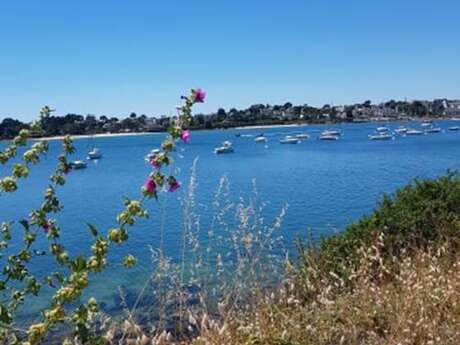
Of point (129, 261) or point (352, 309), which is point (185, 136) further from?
point (352, 309)

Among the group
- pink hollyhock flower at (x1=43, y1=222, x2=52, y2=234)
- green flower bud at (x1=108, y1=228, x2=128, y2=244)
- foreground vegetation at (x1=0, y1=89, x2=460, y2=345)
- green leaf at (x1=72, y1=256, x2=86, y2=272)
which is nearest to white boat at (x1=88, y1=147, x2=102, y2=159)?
foreground vegetation at (x1=0, y1=89, x2=460, y2=345)

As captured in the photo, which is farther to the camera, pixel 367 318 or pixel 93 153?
pixel 93 153

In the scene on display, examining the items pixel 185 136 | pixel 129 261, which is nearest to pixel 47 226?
pixel 129 261

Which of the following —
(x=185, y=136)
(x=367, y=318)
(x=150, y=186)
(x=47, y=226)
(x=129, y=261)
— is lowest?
(x=367, y=318)

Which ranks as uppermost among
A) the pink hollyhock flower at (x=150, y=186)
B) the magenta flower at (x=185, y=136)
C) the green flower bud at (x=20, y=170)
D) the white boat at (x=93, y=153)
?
the magenta flower at (x=185, y=136)

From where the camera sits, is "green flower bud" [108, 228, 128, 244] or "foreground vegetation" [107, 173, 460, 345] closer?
"green flower bud" [108, 228, 128, 244]

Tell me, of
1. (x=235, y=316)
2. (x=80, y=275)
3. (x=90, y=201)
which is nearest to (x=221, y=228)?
(x=235, y=316)

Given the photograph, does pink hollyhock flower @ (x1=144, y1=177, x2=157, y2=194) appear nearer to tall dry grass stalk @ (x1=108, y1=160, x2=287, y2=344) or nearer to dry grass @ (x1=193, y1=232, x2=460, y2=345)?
tall dry grass stalk @ (x1=108, y1=160, x2=287, y2=344)

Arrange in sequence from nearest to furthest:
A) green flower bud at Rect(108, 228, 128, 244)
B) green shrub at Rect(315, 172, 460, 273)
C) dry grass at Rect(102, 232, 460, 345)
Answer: green flower bud at Rect(108, 228, 128, 244), dry grass at Rect(102, 232, 460, 345), green shrub at Rect(315, 172, 460, 273)

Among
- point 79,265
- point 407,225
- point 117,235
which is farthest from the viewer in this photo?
point 407,225

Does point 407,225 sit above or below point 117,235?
below

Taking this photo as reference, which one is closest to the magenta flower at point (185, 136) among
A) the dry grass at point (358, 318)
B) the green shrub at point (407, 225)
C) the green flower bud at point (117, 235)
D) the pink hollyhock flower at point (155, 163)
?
the pink hollyhock flower at point (155, 163)

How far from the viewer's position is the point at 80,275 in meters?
2.10

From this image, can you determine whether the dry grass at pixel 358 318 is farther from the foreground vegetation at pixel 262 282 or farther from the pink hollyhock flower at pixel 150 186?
the pink hollyhock flower at pixel 150 186
